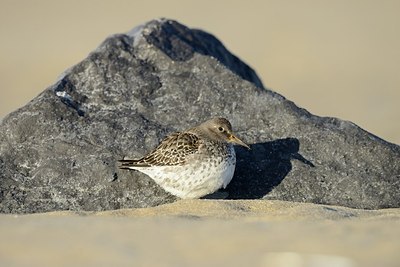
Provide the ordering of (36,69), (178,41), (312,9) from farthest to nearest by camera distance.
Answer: (312,9)
(36,69)
(178,41)

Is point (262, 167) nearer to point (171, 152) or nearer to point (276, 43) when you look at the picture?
point (171, 152)

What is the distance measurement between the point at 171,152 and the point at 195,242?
283 centimetres

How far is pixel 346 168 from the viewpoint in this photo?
377 inches

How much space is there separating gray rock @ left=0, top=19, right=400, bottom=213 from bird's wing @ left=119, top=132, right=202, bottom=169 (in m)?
0.32

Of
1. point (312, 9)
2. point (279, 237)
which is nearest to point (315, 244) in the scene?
point (279, 237)

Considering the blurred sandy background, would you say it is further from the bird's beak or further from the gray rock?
the bird's beak

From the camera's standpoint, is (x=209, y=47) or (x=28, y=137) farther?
(x=209, y=47)

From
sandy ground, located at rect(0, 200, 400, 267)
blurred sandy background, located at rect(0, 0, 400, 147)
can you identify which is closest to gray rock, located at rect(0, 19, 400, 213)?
sandy ground, located at rect(0, 200, 400, 267)

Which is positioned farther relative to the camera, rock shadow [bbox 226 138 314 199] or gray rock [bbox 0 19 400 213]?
rock shadow [bbox 226 138 314 199]

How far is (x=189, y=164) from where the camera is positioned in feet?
29.8

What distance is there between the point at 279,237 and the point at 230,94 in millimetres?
4001

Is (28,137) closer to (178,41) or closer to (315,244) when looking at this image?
(178,41)

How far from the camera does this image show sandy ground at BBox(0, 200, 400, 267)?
19.5 feet

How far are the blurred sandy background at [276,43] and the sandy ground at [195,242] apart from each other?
9.39 meters
